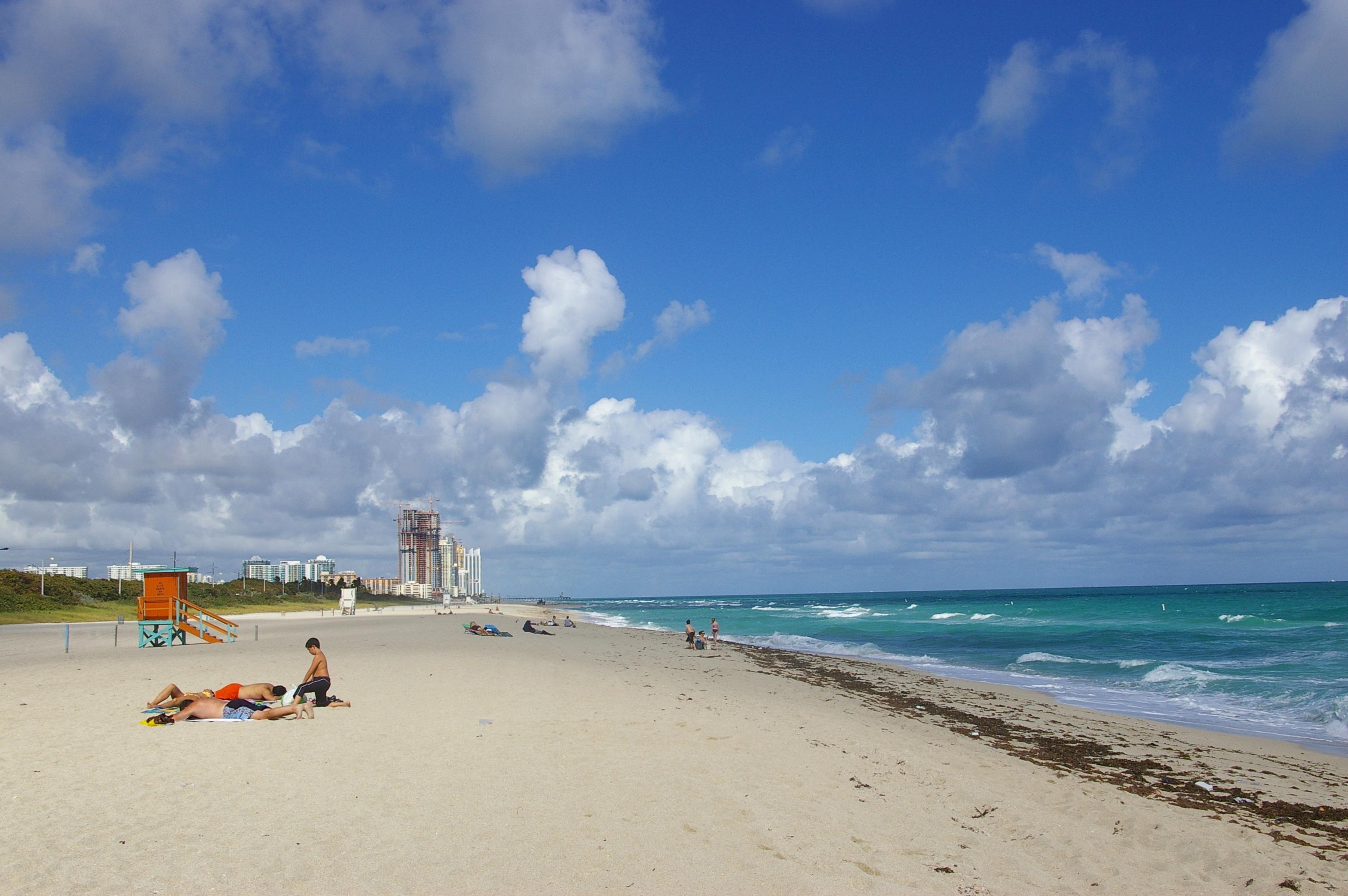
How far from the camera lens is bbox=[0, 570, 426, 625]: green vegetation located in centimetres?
4172

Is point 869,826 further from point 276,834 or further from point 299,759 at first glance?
point 299,759

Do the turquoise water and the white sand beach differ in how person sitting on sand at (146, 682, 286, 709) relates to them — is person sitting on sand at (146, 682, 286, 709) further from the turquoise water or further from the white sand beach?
the turquoise water

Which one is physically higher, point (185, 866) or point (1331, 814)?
point (185, 866)

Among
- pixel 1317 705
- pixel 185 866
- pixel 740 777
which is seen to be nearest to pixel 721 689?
pixel 740 777

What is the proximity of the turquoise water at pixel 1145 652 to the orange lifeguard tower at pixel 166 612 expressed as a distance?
21735 millimetres

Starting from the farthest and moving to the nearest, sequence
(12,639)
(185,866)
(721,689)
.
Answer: (12,639) < (721,689) < (185,866)

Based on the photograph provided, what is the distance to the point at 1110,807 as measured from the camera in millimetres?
8312

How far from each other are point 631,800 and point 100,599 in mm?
61074

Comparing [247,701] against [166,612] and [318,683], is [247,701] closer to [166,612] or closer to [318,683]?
[318,683]

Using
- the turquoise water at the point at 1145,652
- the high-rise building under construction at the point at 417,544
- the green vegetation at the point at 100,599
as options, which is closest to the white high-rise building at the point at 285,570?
the high-rise building under construction at the point at 417,544

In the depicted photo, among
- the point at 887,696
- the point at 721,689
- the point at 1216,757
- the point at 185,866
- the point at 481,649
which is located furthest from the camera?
the point at 481,649

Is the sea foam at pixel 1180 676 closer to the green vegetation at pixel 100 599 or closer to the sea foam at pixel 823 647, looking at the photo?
the sea foam at pixel 823 647

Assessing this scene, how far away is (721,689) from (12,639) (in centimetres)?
2593

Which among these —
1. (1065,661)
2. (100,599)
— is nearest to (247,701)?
(1065,661)
